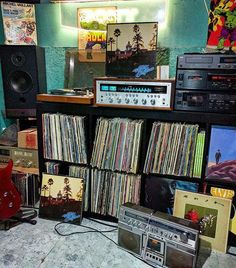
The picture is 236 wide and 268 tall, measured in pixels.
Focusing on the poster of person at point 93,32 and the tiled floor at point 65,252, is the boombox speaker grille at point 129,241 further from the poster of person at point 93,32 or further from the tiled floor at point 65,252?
the poster of person at point 93,32

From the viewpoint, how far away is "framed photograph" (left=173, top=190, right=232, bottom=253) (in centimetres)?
139

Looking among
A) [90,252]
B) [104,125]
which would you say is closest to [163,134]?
[104,125]

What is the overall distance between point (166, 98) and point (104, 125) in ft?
1.31

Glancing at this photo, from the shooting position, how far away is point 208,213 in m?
1.42

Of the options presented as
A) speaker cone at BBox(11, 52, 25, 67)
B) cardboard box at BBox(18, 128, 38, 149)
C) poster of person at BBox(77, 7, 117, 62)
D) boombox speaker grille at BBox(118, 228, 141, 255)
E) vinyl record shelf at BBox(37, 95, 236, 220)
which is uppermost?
poster of person at BBox(77, 7, 117, 62)

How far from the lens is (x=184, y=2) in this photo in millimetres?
1707

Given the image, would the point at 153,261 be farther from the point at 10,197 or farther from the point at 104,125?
the point at 10,197

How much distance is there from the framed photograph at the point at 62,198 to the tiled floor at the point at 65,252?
9 centimetres

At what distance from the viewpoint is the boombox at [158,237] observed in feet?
3.92

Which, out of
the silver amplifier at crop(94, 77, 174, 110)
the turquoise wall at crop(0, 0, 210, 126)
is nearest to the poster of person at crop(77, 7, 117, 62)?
the turquoise wall at crop(0, 0, 210, 126)

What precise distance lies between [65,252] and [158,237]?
513 millimetres

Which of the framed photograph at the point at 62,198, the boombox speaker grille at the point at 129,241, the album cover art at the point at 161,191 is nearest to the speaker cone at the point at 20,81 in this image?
the framed photograph at the point at 62,198

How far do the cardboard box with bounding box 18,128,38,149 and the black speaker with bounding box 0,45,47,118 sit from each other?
14cm

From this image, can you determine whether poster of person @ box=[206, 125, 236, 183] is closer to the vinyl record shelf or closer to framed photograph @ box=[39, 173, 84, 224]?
the vinyl record shelf
